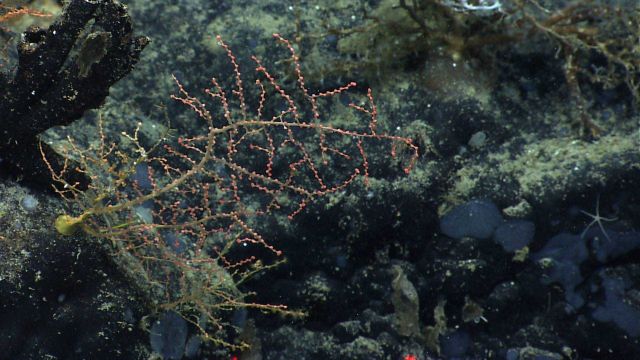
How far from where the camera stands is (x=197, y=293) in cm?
317

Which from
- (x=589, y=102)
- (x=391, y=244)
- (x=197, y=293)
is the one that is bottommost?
(x=391, y=244)

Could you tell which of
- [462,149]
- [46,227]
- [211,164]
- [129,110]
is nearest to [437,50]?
[462,149]

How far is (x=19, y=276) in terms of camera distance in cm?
270

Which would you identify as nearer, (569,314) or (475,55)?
(569,314)

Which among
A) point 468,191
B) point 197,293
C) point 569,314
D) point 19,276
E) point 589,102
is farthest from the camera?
point 589,102

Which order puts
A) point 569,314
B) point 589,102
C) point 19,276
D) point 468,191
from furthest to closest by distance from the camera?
point 589,102 < point 468,191 < point 569,314 < point 19,276

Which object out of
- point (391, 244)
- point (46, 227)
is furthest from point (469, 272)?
point (46, 227)

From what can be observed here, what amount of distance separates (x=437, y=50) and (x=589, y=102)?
1.26m

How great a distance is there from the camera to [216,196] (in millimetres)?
3865

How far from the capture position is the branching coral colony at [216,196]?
319 cm

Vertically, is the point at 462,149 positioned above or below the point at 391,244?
above

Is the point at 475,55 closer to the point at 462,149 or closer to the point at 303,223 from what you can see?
the point at 462,149

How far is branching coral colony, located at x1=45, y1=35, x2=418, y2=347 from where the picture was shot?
319cm

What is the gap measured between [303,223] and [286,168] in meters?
0.45
